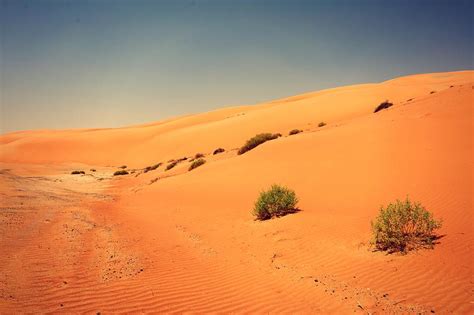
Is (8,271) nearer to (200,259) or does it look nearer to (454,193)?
(200,259)

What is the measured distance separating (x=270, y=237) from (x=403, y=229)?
309cm

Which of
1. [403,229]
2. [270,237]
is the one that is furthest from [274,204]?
[403,229]

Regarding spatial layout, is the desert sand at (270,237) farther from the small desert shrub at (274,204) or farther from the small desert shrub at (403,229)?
the small desert shrub at (274,204)

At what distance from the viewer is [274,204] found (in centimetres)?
1012

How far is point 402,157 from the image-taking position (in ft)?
42.9

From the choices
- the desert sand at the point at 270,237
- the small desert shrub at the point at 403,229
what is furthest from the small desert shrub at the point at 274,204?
the small desert shrub at the point at 403,229

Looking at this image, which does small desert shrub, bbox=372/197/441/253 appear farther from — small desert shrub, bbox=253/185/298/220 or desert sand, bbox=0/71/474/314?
small desert shrub, bbox=253/185/298/220

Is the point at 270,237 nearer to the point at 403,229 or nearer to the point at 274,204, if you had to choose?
the point at 274,204

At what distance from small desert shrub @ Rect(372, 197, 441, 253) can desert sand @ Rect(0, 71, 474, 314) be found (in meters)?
0.32

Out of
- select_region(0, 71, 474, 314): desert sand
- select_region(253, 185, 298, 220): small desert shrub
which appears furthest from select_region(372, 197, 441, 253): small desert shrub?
select_region(253, 185, 298, 220): small desert shrub

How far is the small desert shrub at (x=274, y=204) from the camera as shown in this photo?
10078 millimetres

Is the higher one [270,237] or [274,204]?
[274,204]

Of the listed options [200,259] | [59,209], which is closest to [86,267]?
[200,259]

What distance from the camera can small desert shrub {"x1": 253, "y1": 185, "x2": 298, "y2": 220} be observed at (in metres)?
10.1
